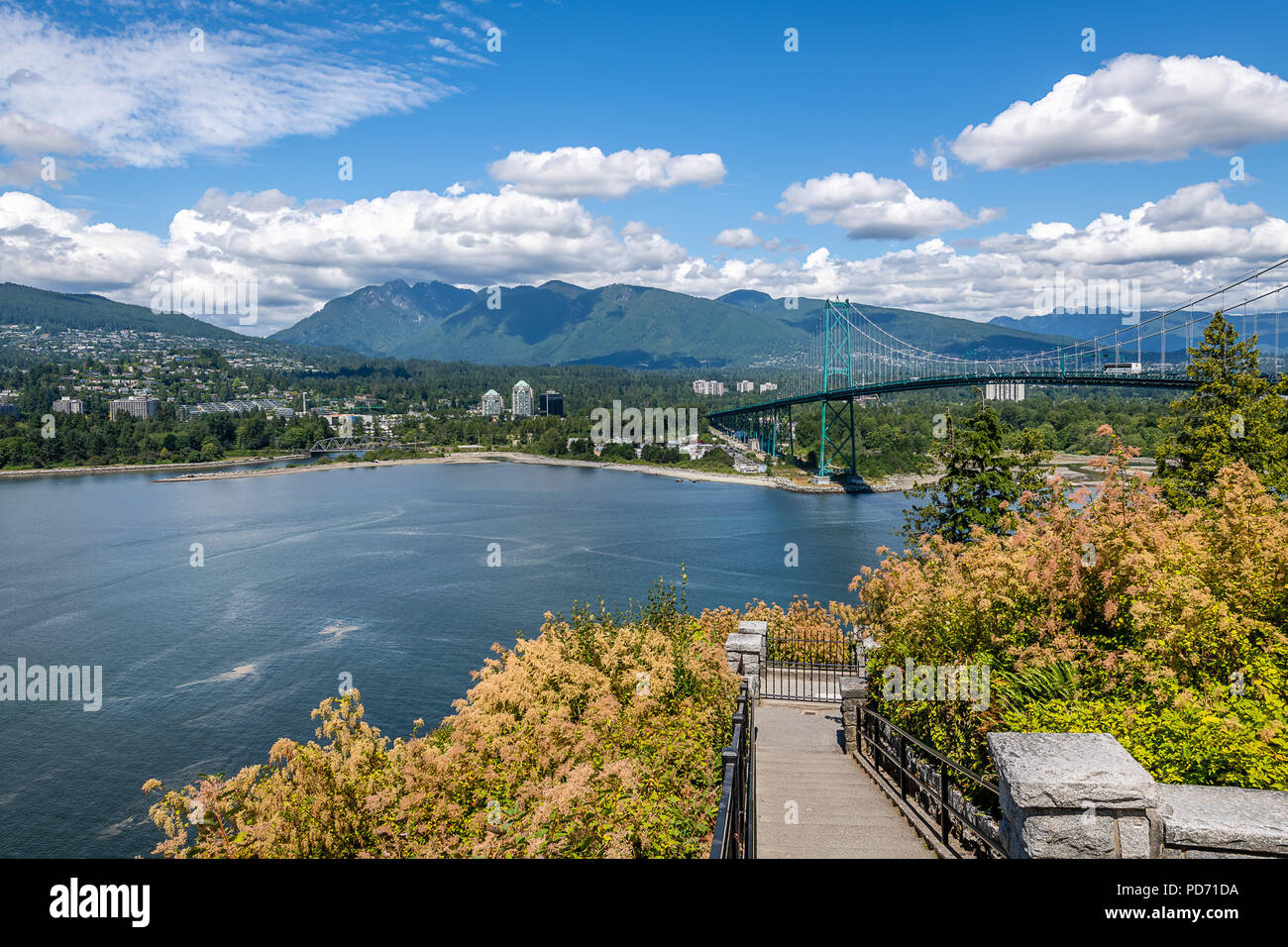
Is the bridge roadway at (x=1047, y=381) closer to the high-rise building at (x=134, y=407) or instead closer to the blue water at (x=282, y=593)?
the blue water at (x=282, y=593)

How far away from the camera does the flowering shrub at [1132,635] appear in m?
3.55

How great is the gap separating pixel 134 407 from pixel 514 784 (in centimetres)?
12303

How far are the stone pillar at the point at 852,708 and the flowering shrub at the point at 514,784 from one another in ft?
4.79

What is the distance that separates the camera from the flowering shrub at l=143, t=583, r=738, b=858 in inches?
170

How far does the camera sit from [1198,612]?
436 centimetres

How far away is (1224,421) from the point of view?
1345 cm

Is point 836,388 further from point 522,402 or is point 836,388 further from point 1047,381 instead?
point 522,402

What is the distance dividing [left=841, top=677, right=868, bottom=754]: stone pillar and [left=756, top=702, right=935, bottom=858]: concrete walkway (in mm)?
141

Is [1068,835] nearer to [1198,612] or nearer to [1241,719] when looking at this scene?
[1241,719]

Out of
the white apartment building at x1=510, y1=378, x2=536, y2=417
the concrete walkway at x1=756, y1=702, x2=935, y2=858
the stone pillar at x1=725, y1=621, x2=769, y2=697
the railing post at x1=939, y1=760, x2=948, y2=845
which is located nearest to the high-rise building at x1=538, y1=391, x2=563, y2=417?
the white apartment building at x1=510, y1=378, x2=536, y2=417

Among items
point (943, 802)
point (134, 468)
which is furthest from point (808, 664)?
point (134, 468)
